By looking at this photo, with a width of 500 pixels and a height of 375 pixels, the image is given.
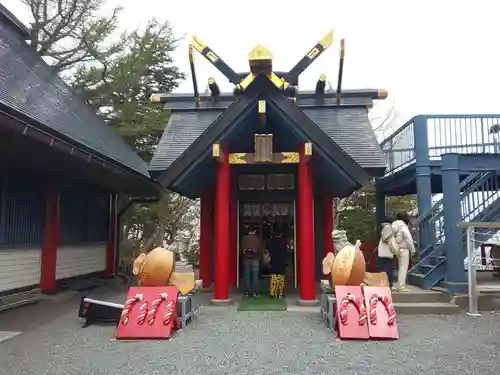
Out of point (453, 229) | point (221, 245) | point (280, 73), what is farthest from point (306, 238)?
point (280, 73)

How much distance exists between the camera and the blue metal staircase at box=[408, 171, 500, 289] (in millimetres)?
9173

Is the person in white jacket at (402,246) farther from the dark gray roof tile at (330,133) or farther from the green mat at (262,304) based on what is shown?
the green mat at (262,304)

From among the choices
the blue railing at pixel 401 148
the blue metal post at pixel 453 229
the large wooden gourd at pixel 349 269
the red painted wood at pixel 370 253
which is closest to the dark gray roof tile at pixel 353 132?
the blue railing at pixel 401 148

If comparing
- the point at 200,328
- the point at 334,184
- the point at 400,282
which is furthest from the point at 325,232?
the point at 200,328

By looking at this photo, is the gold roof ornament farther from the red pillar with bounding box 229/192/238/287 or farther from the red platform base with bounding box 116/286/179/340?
the red platform base with bounding box 116/286/179/340

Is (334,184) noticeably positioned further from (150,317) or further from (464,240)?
(150,317)

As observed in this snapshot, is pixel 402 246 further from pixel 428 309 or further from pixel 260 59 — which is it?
pixel 260 59

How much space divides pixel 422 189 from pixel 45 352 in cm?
832

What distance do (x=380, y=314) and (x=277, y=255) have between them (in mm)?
4403

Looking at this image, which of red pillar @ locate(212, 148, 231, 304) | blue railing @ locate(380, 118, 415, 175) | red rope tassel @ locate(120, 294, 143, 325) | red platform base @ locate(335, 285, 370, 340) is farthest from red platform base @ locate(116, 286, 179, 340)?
blue railing @ locate(380, 118, 415, 175)

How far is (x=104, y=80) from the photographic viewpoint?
16406 mm

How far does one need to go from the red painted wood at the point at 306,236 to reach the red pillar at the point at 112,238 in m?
7.25

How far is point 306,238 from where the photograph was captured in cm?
820

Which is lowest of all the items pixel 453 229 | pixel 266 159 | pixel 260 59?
pixel 453 229
